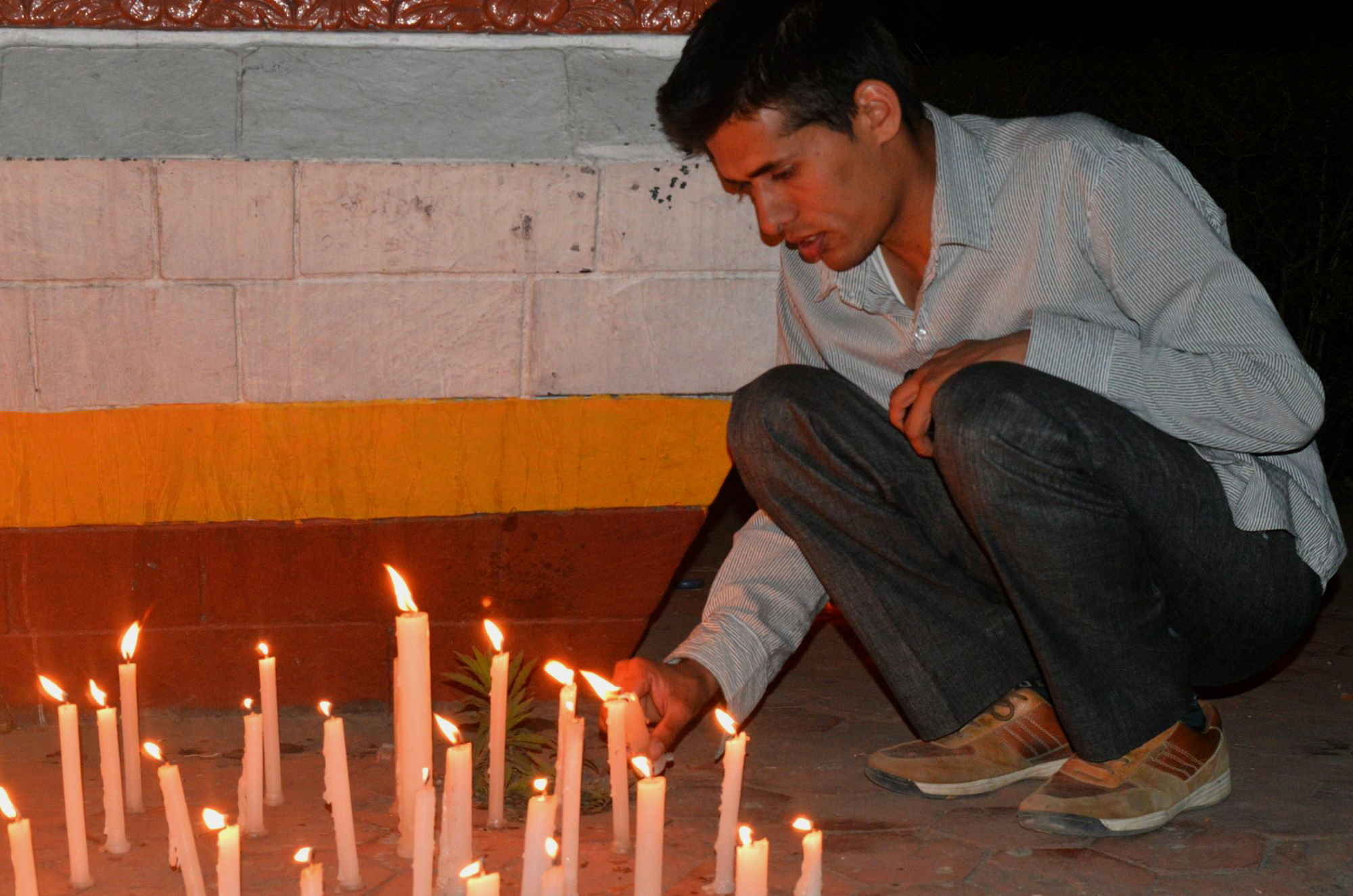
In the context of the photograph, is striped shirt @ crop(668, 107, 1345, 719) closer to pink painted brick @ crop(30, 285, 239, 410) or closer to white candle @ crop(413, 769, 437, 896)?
white candle @ crop(413, 769, 437, 896)

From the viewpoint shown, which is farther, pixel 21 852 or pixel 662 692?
pixel 662 692

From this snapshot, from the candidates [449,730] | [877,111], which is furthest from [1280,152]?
[449,730]

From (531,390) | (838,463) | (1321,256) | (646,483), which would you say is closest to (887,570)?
(838,463)

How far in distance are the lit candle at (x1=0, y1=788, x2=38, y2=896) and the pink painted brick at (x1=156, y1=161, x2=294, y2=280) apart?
3.80ft

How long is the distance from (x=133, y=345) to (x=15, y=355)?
21 cm

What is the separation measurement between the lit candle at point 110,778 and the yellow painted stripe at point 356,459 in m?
0.65

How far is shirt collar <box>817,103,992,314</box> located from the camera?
246 centimetres

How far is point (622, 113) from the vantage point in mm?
2863

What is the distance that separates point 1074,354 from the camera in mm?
2332

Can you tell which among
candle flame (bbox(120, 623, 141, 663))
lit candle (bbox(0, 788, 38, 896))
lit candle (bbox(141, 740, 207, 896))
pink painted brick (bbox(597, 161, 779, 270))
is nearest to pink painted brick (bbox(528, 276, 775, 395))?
pink painted brick (bbox(597, 161, 779, 270))

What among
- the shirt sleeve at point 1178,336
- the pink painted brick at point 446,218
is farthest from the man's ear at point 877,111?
the pink painted brick at point 446,218

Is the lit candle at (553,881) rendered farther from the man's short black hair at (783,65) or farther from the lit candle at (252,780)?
the man's short black hair at (783,65)

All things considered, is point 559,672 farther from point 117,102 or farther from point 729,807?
point 117,102

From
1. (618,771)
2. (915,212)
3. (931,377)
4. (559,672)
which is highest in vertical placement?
(915,212)
